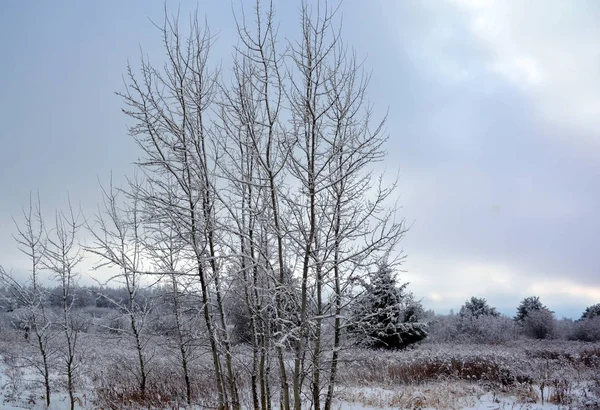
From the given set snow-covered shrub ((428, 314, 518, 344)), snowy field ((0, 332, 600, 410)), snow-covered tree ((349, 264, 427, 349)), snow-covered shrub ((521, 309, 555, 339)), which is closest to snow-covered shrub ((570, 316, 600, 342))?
snow-covered shrub ((521, 309, 555, 339))

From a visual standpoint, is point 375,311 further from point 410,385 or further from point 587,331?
point 587,331

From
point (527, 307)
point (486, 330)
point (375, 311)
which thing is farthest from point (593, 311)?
point (375, 311)

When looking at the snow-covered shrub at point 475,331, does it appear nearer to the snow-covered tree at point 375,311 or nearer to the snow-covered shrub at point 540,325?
the snow-covered shrub at point 540,325

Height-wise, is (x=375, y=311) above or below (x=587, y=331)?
above

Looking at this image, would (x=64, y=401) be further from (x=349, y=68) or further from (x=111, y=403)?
(x=349, y=68)

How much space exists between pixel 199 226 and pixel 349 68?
3.09 metres

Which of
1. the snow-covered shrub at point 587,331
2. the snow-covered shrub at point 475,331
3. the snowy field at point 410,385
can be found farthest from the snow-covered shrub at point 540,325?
the snowy field at point 410,385

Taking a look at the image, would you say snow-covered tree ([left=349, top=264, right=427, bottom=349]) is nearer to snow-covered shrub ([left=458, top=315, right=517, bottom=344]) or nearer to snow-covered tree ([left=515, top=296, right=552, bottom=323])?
snow-covered shrub ([left=458, top=315, right=517, bottom=344])

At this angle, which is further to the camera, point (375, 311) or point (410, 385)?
point (410, 385)

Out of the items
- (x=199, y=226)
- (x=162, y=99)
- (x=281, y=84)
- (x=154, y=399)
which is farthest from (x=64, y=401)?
(x=281, y=84)

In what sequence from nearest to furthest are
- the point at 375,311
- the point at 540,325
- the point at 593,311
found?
the point at 375,311, the point at 540,325, the point at 593,311

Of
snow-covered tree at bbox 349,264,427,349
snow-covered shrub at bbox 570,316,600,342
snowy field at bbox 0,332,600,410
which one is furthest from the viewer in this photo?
snow-covered shrub at bbox 570,316,600,342

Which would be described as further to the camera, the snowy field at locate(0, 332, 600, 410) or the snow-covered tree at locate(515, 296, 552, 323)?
→ the snow-covered tree at locate(515, 296, 552, 323)

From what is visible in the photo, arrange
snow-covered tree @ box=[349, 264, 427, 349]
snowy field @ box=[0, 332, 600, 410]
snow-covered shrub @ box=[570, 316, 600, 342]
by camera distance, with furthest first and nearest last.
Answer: snow-covered shrub @ box=[570, 316, 600, 342]
snowy field @ box=[0, 332, 600, 410]
snow-covered tree @ box=[349, 264, 427, 349]
